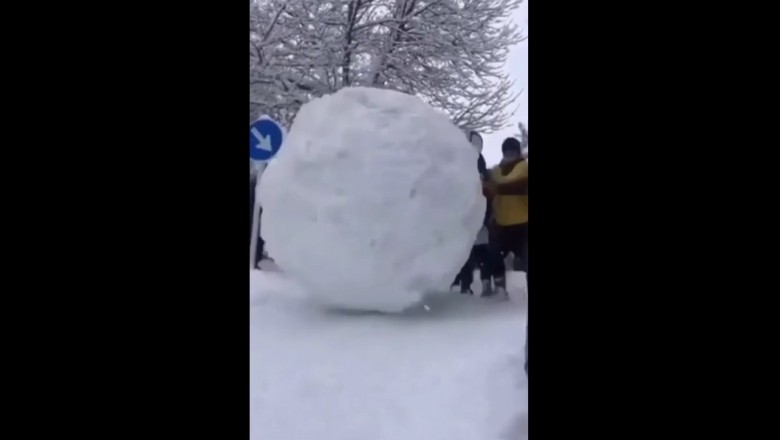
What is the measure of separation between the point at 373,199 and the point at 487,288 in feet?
2.90

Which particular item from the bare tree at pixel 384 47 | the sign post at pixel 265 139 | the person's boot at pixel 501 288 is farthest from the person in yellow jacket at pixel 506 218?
the bare tree at pixel 384 47

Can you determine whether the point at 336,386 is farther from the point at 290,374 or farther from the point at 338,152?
the point at 338,152

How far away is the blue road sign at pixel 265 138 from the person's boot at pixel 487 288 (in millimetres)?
1425

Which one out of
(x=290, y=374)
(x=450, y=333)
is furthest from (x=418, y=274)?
(x=290, y=374)

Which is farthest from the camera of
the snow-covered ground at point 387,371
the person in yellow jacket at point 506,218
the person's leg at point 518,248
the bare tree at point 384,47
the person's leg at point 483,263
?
the bare tree at point 384,47

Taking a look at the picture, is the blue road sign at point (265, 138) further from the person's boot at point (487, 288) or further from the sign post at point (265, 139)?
the person's boot at point (487, 288)

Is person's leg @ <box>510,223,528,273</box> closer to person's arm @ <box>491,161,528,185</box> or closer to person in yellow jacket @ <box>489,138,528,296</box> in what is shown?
person in yellow jacket @ <box>489,138,528,296</box>

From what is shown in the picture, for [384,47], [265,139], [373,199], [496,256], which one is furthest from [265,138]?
[384,47]

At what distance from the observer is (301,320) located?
3969 millimetres

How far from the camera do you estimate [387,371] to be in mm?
3541

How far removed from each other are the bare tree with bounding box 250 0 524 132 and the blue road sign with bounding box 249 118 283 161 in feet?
8.73

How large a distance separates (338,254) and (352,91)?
922mm

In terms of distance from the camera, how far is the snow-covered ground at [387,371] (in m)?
3.22

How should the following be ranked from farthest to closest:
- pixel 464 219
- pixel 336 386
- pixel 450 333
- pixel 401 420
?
pixel 464 219 < pixel 450 333 < pixel 336 386 < pixel 401 420
